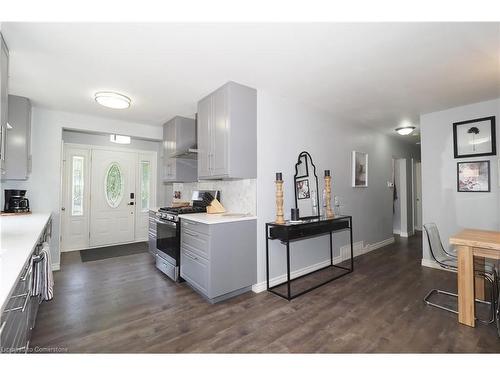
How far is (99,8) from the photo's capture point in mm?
1571

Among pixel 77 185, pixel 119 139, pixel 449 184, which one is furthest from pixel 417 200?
pixel 77 185

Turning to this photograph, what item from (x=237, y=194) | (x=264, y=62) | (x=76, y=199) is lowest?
(x=76, y=199)

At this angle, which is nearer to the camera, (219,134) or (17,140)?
(219,134)

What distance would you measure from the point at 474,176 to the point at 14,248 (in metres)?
5.13

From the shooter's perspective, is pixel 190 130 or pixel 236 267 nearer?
pixel 236 267

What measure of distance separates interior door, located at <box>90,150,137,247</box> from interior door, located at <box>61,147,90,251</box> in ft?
0.38

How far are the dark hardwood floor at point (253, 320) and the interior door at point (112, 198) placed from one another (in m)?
1.86

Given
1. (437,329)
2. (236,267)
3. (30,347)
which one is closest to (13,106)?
(30,347)

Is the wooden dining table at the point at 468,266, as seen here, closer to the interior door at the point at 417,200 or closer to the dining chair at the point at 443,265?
the dining chair at the point at 443,265

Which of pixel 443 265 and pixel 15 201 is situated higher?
pixel 15 201

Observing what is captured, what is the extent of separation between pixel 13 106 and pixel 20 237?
226 centimetres

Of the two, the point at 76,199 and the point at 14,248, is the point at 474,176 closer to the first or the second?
the point at 14,248

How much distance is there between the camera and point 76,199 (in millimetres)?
4750

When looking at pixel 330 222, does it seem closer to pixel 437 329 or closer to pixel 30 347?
pixel 437 329
